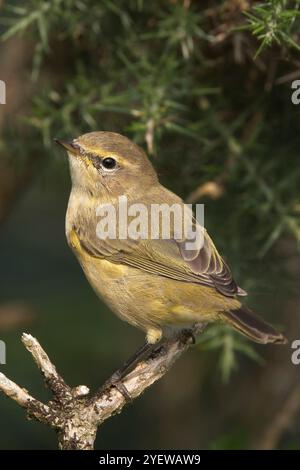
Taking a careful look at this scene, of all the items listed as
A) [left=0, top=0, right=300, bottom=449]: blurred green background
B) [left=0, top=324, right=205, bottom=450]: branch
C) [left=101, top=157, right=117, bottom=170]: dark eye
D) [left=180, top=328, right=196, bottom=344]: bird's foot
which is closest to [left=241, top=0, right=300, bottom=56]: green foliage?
[left=0, top=0, right=300, bottom=449]: blurred green background

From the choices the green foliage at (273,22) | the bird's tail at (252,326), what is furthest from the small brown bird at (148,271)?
the green foliage at (273,22)

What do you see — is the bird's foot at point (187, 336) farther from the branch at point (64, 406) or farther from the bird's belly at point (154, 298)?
the branch at point (64, 406)

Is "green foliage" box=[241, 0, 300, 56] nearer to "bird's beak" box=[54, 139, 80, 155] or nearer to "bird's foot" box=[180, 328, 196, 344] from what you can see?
"bird's beak" box=[54, 139, 80, 155]

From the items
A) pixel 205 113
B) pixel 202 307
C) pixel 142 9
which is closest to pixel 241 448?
pixel 202 307

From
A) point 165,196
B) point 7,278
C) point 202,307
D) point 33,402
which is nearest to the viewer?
point 33,402

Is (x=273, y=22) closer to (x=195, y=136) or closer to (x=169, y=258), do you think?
(x=195, y=136)

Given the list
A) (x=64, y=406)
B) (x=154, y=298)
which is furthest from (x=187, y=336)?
(x=64, y=406)

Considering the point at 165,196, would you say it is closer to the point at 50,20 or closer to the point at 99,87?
the point at 99,87
